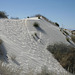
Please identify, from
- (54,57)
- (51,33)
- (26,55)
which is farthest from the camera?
(51,33)

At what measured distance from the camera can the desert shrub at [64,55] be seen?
1214 centimetres

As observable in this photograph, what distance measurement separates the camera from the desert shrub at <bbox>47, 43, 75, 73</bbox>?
1214 centimetres

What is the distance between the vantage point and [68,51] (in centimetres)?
1405

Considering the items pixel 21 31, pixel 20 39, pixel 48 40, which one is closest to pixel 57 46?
pixel 48 40

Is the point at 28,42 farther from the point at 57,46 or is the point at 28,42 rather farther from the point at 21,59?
the point at 21,59

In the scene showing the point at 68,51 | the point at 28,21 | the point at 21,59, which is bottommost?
the point at 21,59

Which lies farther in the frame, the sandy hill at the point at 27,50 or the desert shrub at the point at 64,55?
the desert shrub at the point at 64,55

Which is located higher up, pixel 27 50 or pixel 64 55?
pixel 27 50

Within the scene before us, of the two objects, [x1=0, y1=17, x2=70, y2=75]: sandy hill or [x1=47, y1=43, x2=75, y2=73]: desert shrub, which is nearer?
[x1=0, y1=17, x2=70, y2=75]: sandy hill

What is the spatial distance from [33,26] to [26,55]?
25.4 feet

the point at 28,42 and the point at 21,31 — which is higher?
the point at 21,31

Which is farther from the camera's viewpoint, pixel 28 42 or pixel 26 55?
pixel 28 42

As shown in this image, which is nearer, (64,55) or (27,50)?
(27,50)

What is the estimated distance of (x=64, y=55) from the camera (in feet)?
43.3
